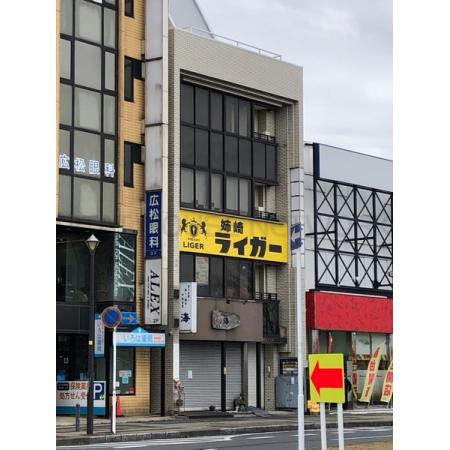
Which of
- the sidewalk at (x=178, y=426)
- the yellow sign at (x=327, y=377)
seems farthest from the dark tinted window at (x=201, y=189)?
the yellow sign at (x=327, y=377)

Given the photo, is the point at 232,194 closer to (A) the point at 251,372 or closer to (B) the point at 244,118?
(B) the point at 244,118

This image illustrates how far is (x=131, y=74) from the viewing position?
4031 centimetres

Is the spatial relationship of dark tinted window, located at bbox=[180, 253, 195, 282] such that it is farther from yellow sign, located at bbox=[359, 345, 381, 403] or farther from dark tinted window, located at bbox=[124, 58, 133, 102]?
yellow sign, located at bbox=[359, 345, 381, 403]

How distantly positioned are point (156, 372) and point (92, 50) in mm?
12166

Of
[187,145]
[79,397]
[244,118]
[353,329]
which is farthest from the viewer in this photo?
[353,329]

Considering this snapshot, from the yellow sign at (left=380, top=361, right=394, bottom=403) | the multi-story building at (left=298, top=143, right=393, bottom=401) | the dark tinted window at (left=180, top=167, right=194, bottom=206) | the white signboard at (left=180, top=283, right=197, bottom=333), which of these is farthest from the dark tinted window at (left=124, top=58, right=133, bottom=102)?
the yellow sign at (left=380, top=361, right=394, bottom=403)

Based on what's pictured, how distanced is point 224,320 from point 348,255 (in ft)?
36.3

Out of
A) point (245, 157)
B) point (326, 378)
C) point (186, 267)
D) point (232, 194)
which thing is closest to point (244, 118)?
point (245, 157)

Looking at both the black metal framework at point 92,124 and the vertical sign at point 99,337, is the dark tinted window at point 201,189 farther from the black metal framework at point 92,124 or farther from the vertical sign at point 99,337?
the vertical sign at point 99,337

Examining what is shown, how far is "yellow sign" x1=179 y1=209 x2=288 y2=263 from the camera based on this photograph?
4100 centimetres

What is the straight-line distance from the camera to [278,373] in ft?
147

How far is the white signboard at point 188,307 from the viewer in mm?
38844
